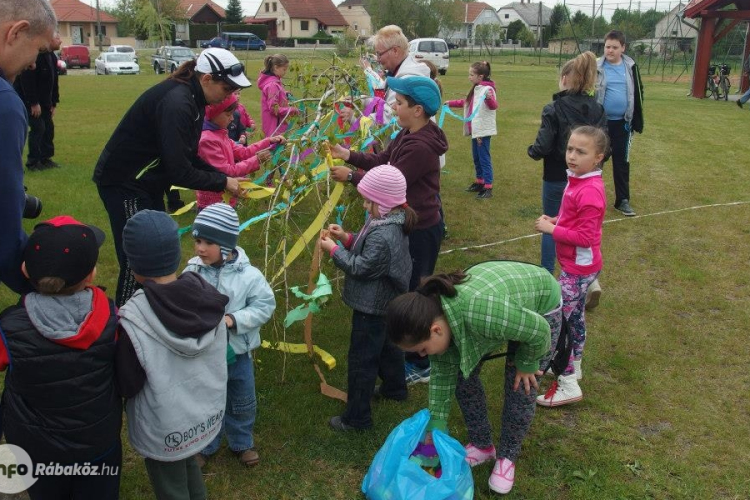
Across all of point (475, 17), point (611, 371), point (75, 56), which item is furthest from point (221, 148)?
point (475, 17)

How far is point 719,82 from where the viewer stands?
21.3m

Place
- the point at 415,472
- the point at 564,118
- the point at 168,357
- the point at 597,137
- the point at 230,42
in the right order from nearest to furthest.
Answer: the point at 168,357
the point at 415,472
the point at 597,137
the point at 564,118
the point at 230,42

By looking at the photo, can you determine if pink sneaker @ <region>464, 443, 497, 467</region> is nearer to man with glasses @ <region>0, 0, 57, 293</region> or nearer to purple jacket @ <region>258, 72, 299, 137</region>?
man with glasses @ <region>0, 0, 57, 293</region>

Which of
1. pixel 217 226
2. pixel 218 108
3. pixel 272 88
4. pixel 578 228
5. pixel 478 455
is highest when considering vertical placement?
pixel 272 88

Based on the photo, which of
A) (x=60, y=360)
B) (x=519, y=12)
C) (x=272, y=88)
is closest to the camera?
(x=60, y=360)

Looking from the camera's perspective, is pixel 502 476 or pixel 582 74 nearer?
pixel 502 476

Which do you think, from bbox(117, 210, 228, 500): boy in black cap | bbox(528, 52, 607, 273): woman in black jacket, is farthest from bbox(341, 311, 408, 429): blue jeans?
bbox(528, 52, 607, 273): woman in black jacket

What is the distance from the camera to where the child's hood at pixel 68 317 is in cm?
210

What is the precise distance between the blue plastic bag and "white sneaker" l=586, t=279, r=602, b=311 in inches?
106

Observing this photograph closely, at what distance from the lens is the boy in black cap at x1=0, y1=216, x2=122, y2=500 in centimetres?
211

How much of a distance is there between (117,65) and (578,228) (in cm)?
3279

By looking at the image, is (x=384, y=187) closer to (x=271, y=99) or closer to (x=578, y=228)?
(x=578, y=228)

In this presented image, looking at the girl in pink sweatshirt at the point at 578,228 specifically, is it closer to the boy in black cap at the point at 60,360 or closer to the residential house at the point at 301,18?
the boy in black cap at the point at 60,360

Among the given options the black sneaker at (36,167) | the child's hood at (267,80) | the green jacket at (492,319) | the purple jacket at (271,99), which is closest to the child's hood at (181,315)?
the green jacket at (492,319)
